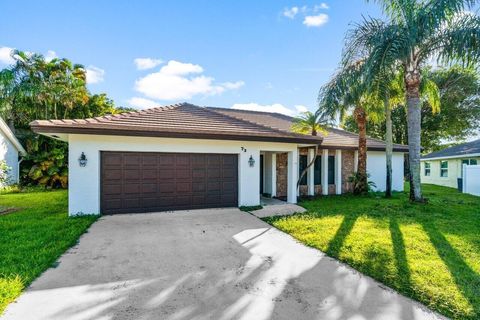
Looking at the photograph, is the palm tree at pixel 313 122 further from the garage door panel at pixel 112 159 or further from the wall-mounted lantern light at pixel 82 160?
the wall-mounted lantern light at pixel 82 160

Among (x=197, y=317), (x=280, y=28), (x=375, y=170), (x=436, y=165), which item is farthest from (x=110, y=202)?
(x=436, y=165)

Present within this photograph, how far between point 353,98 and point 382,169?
7291 millimetres

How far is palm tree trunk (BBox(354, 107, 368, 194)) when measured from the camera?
12.6m

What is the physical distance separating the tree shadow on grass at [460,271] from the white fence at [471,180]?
41.2 ft

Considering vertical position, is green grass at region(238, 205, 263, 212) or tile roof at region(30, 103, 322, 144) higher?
tile roof at region(30, 103, 322, 144)

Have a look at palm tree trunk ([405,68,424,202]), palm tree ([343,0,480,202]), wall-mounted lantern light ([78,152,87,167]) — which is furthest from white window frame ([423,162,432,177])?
wall-mounted lantern light ([78,152,87,167])

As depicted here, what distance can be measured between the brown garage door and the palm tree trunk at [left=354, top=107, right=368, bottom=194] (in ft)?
23.0

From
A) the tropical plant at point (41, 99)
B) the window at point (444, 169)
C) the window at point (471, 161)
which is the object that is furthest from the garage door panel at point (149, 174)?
the window at point (444, 169)

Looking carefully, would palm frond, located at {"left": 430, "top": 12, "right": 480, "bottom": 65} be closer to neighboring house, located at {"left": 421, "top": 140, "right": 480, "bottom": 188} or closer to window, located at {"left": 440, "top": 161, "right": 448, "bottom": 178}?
neighboring house, located at {"left": 421, "top": 140, "right": 480, "bottom": 188}

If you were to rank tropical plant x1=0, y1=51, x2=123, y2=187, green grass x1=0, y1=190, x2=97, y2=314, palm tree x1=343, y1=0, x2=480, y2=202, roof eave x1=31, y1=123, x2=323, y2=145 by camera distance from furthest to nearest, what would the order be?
tropical plant x1=0, y1=51, x2=123, y2=187 < palm tree x1=343, y1=0, x2=480, y2=202 < roof eave x1=31, y1=123, x2=323, y2=145 < green grass x1=0, y1=190, x2=97, y2=314

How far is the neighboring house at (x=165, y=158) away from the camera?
8.19 metres

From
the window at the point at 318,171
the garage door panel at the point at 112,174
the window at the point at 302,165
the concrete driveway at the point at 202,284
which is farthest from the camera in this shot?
the window at the point at 318,171

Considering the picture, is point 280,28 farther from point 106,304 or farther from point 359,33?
point 106,304

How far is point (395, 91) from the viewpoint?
12453 mm
